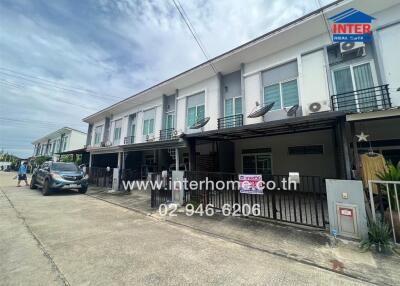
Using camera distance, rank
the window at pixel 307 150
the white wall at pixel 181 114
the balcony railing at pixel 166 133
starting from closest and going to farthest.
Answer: the window at pixel 307 150, the white wall at pixel 181 114, the balcony railing at pixel 166 133

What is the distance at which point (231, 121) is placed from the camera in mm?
10867

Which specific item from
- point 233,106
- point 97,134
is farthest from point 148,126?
point 97,134

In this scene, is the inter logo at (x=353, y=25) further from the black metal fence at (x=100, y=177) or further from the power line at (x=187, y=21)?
the black metal fence at (x=100, y=177)

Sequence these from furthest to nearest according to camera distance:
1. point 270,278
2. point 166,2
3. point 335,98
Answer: point 335,98
point 166,2
point 270,278

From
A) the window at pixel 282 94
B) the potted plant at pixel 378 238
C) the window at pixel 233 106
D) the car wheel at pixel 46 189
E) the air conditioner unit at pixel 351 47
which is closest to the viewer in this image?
the potted plant at pixel 378 238

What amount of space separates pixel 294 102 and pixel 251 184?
529 cm

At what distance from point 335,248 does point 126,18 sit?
8.54 metres

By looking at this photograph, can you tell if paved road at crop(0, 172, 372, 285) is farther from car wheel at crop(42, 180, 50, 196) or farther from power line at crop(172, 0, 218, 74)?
power line at crop(172, 0, 218, 74)

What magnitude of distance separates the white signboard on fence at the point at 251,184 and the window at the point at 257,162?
5.68 meters

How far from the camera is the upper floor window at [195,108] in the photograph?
41.2 feet

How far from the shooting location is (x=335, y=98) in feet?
25.7

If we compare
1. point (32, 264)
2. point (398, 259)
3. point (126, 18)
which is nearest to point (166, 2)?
point (126, 18)

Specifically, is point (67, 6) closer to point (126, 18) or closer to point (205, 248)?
point (126, 18)

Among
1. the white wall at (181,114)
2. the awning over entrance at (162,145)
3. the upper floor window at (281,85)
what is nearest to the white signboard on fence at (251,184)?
the awning over entrance at (162,145)
